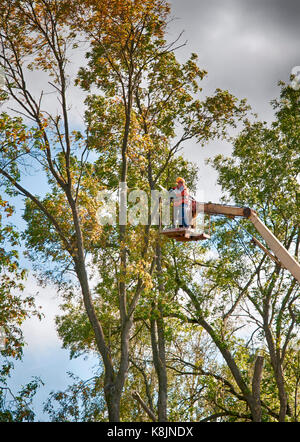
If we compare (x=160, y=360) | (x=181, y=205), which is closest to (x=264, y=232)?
(x=181, y=205)

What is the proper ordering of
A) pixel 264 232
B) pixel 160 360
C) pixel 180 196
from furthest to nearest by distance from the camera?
pixel 160 360 < pixel 264 232 < pixel 180 196

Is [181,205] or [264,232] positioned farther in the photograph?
[264,232]

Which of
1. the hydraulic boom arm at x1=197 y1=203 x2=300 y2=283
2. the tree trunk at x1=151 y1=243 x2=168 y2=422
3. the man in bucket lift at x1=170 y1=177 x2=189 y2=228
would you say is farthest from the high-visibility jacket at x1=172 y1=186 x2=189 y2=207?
the tree trunk at x1=151 y1=243 x2=168 y2=422

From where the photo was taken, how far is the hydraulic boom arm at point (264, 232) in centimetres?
1023

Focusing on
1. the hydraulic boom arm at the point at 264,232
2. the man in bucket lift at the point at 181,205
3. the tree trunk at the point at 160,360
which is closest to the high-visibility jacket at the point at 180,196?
the man in bucket lift at the point at 181,205

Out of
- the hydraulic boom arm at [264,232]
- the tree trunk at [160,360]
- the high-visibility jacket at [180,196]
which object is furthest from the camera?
the tree trunk at [160,360]

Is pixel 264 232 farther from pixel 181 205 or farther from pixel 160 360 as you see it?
pixel 160 360

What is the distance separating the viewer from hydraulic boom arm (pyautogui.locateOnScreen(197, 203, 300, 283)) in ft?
33.6

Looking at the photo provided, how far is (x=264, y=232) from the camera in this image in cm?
1074

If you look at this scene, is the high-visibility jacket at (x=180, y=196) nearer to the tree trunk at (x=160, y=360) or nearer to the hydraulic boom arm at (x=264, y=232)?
the hydraulic boom arm at (x=264, y=232)

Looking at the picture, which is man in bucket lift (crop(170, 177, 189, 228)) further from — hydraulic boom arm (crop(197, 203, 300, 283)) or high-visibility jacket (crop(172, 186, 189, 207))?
hydraulic boom arm (crop(197, 203, 300, 283))

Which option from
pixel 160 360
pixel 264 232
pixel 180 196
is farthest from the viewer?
pixel 160 360
